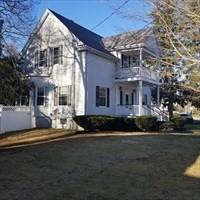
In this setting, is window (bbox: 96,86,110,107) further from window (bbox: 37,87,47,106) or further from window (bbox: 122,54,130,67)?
window (bbox: 37,87,47,106)

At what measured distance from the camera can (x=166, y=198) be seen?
24.8 feet

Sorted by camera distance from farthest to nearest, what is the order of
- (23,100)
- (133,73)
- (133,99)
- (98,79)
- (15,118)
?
(133,99)
(23,100)
(133,73)
(98,79)
(15,118)

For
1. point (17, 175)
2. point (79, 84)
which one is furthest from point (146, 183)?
point (79, 84)

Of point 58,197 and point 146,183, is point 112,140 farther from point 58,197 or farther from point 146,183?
point 58,197

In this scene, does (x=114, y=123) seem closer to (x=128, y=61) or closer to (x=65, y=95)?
(x=65, y=95)

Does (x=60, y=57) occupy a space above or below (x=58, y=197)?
above

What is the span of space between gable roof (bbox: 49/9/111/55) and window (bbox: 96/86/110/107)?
9.59ft

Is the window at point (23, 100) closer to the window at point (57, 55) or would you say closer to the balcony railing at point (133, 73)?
the window at point (57, 55)

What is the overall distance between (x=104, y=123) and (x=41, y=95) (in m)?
6.77

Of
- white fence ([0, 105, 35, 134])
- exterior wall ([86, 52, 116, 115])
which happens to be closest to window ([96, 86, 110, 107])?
exterior wall ([86, 52, 116, 115])

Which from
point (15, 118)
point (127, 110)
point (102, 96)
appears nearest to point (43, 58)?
point (15, 118)

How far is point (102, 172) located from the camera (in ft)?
33.3

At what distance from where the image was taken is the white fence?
24.0 metres

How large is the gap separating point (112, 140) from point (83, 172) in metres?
7.41
